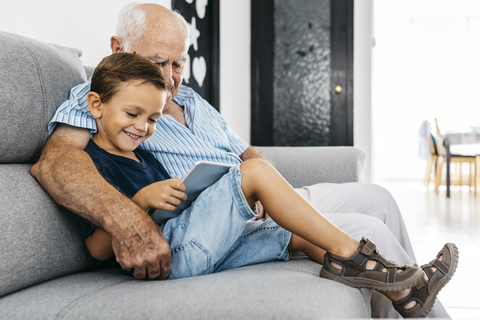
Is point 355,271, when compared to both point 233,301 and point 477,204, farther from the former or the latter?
point 477,204

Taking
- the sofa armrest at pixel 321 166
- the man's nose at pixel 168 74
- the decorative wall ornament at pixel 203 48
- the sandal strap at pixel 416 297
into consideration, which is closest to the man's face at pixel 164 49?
the man's nose at pixel 168 74

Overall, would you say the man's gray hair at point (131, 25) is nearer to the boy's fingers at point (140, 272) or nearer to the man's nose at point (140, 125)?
the man's nose at point (140, 125)

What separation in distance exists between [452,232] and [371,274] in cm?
232

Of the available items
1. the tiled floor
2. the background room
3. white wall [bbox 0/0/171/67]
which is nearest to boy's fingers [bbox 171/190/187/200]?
white wall [bbox 0/0/171/67]

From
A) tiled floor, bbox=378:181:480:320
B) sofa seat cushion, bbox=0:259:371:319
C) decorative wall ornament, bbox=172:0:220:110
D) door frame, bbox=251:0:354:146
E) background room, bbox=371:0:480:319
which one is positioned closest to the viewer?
sofa seat cushion, bbox=0:259:371:319

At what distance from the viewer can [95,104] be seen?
98 cm

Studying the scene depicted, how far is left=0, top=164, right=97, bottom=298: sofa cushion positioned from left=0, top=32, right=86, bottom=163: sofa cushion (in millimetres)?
51

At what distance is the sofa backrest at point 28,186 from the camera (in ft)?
2.51

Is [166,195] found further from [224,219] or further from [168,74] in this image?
[168,74]

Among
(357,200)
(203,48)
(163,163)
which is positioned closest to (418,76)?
(203,48)

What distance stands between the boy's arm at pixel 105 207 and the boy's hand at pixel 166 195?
31 millimetres

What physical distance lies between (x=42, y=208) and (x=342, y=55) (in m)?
3.17

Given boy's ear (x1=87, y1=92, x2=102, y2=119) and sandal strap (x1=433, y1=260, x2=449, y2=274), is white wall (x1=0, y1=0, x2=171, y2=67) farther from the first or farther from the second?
sandal strap (x1=433, y1=260, x2=449, y2=274)

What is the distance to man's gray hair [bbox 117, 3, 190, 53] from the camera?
48.6 inches
